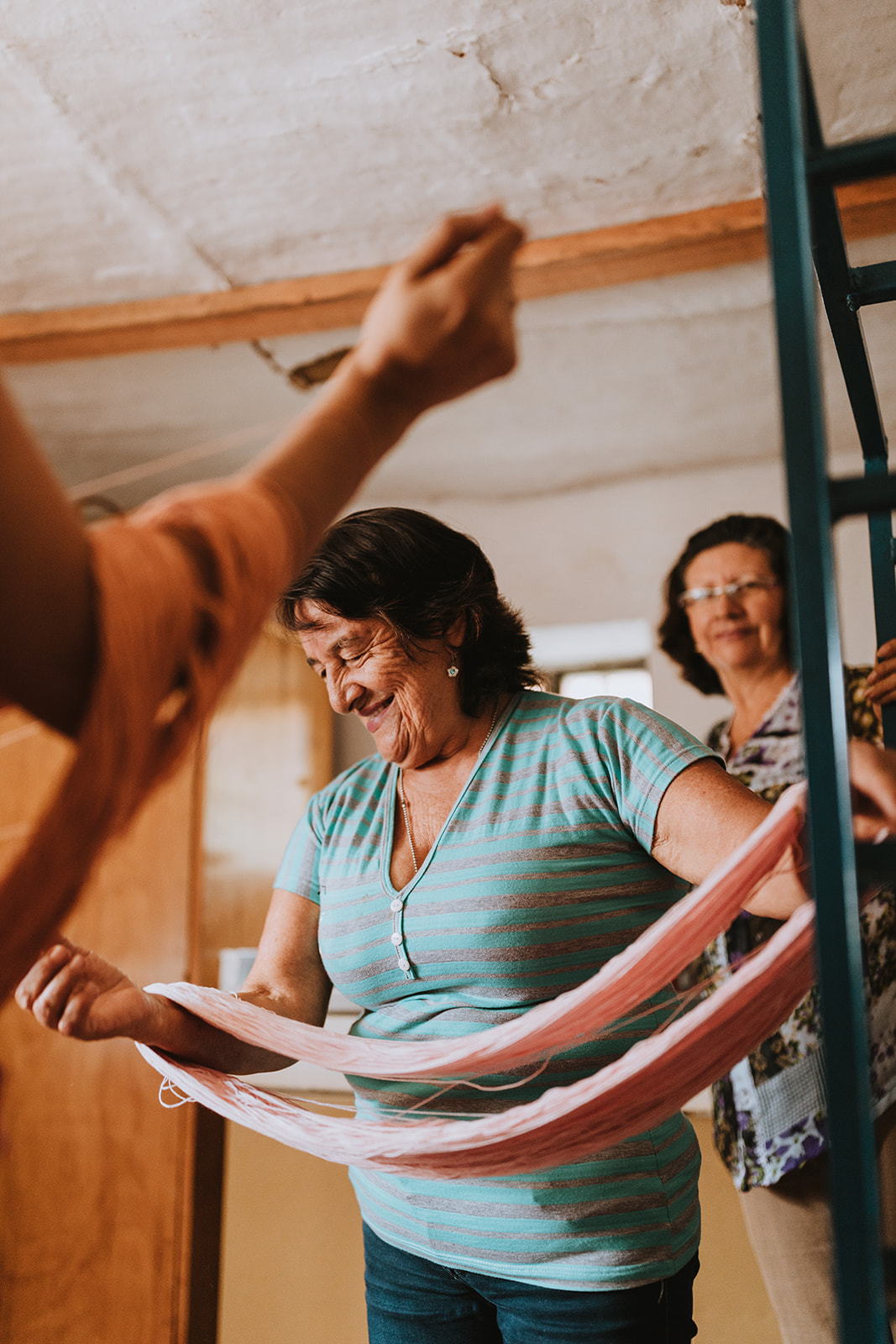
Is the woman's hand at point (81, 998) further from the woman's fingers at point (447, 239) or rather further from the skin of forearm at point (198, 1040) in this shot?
the woman's fingers at point (447, 239)

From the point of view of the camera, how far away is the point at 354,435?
574mm

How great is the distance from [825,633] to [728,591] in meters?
1.38

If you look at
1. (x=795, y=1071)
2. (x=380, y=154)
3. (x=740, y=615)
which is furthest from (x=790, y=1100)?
(x=380, y=154)

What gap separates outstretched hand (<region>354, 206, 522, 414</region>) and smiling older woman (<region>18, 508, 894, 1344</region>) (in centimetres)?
57

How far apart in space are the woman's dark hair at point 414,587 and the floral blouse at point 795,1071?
1.60ft

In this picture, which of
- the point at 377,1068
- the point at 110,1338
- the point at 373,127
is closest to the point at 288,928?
the point at 377,1068

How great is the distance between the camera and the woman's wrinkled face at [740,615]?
1911mm

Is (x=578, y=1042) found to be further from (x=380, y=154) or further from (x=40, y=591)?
(x=380, y=154)

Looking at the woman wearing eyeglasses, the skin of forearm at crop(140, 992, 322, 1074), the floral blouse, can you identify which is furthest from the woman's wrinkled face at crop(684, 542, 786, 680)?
the skin of forearm at crop(140, 992, 322, 1074)

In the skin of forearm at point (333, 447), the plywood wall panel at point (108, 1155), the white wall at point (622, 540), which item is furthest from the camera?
the white wall at point (622, 540)

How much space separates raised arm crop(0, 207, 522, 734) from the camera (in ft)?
1.61

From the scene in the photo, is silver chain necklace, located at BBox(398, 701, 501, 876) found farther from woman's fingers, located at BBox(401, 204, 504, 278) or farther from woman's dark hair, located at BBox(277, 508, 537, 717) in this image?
woman's fingers, located at BBox(401, 204, 504, 278)

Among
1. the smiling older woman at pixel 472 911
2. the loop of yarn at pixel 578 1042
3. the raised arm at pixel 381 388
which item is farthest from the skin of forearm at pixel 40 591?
the smiling older woman at pixel 472 911

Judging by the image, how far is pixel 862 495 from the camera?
628mm
